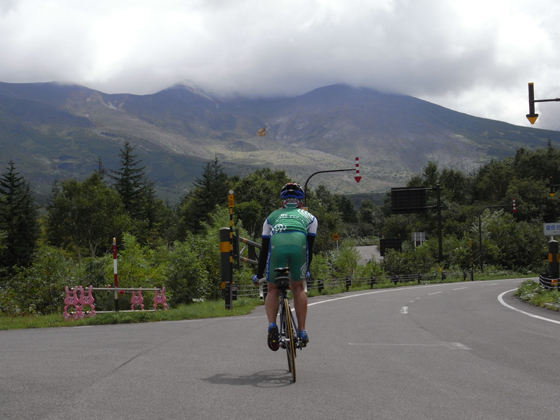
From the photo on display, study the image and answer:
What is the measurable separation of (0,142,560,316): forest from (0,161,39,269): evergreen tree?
0.36 feet

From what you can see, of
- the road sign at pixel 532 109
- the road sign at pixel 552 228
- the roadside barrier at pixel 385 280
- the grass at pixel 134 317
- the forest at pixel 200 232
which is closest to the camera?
the grass at pixel 134 317

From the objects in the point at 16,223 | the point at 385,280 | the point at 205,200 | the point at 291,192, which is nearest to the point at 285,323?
the point at 291,192

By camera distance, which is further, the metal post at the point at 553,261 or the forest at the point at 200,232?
the forest at the point at 200,232

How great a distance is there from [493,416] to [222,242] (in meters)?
14.4

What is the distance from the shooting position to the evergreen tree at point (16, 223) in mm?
66438

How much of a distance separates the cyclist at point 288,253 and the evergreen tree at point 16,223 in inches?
2523

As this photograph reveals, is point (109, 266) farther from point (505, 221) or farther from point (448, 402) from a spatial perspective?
point (505, 221)

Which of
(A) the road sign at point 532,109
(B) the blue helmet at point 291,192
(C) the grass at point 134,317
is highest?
(A) the road sign at point 532,109

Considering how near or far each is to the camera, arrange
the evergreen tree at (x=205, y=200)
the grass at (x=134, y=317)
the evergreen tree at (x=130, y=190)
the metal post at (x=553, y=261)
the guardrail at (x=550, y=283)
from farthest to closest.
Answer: the evergreen tree at (x=130, y=190)
the evergreen tree at (x=205, y=200)
the metal post at (x=553, y=261)
the guardrail at (x=550, y=283)
the grass at (x=134, y=317)

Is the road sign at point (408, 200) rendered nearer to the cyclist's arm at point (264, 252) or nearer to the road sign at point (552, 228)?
the road sign at point (552, 228)

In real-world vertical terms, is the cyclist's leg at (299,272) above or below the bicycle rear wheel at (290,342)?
above

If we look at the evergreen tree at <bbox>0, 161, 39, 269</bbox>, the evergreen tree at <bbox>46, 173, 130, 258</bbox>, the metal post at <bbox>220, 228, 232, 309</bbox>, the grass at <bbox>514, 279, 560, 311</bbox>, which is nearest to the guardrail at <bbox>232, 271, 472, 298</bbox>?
the grass at <bbox>514, 279, 560, 311</bbox>

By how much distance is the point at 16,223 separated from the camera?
67.9 m

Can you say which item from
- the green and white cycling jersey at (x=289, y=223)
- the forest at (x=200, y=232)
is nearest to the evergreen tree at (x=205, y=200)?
the forest at (x=200, y=232)
